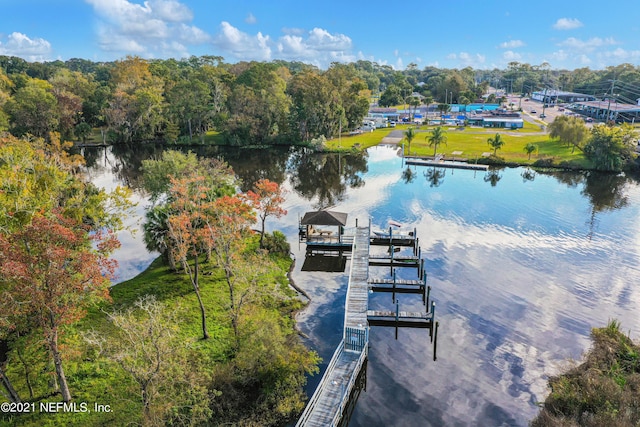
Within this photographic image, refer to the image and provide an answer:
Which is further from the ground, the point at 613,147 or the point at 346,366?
the point at 613,147

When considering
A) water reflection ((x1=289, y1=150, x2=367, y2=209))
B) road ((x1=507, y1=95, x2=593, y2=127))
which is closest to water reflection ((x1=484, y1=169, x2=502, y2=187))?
water reflection ((x1=289, y1=150, x2=367, y2=209))

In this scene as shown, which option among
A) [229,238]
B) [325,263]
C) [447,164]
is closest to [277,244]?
[325,263]

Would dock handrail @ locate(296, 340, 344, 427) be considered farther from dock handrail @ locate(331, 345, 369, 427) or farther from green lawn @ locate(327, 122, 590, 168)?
green lawn @ locate(327, 122, 590, 168)

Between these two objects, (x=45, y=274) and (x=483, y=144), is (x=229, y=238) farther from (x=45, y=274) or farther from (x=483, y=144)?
(x=483, y=144)

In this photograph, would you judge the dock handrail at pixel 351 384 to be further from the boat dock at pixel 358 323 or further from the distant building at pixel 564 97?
the distant building at pixel 564 97

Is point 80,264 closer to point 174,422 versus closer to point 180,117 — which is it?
point 174,422
